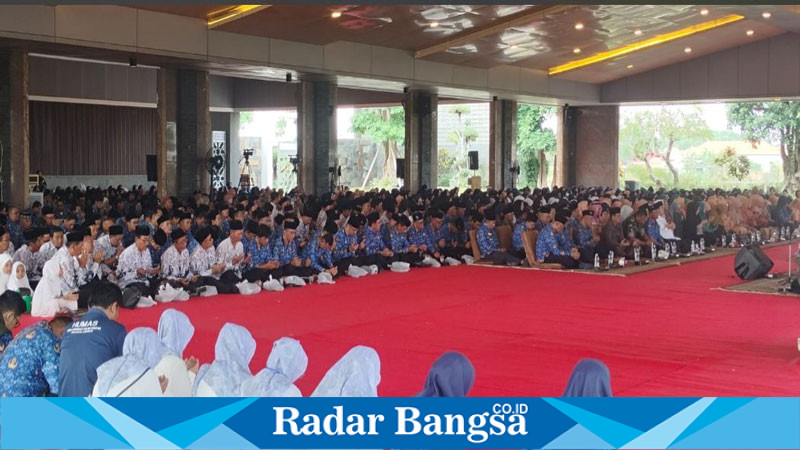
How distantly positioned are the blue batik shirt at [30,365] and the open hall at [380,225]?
0.5 inches

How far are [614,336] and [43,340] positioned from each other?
5.92 meters

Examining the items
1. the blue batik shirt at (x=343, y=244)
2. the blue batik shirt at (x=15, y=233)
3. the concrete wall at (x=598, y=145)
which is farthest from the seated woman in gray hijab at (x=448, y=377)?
the concrete wall at (x=598, y=145)

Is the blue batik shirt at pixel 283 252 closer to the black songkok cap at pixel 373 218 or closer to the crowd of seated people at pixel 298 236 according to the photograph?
the crowd of seated people at pixel 298 236

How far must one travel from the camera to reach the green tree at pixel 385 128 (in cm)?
4175

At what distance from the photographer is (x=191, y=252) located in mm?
12820

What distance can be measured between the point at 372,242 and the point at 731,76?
18371 millimetres

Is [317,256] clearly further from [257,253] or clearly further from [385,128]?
[385,128]

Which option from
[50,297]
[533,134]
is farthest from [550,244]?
[533,134]

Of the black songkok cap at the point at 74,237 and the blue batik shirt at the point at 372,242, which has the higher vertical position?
the black songkok cap at the point at 74,237

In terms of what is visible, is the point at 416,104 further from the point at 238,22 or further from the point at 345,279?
the point at 345,279

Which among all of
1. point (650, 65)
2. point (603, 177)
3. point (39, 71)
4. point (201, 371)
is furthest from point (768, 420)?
point (603, 177)

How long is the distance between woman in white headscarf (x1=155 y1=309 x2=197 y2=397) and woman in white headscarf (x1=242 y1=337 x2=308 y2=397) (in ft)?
1.84

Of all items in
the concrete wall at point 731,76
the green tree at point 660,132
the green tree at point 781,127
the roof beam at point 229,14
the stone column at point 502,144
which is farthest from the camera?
the green tree at point 660,132

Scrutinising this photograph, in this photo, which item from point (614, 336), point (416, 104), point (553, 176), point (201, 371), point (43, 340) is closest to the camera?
point (201, 371)
